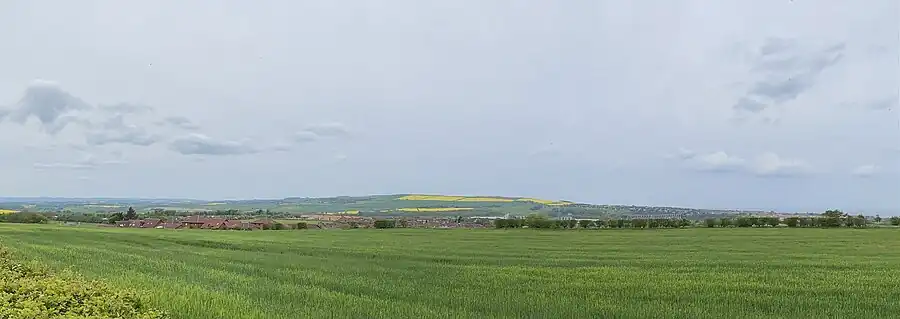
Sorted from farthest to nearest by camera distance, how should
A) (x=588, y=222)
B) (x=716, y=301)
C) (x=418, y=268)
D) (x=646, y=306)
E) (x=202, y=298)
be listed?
(x=588, y=222)
(x=418, y=268)
(x=716, y=301)
(x=646, y=306)
(x=202, y=298)

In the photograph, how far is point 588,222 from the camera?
63.2 m

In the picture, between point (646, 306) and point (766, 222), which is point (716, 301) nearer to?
point (646, 306)

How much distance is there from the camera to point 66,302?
323 inches

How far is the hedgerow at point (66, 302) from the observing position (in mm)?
7285

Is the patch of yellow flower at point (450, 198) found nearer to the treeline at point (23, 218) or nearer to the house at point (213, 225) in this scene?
the house at point (213, 225)

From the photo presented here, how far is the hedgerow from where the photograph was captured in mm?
7285

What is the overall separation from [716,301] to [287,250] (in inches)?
741

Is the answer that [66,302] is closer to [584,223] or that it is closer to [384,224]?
[384,224]

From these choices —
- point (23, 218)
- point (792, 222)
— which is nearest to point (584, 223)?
point (792, 222)

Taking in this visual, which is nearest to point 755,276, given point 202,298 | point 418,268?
point 418,268

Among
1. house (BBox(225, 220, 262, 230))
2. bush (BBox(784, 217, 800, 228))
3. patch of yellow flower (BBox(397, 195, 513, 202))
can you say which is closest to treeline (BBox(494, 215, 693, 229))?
bush (BBox(784, 217, 800, 228))

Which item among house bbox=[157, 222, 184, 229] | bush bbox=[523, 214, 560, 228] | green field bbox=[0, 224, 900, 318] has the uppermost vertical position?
bush bbox=[523, 214, 560, 228]

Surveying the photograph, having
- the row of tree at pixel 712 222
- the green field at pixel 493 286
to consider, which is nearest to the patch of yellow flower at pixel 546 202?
the row of tree at pixel 712 222

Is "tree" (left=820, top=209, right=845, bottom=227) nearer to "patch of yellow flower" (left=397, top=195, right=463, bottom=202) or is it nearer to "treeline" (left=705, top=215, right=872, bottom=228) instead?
"treeline" (left=705, top=215, right=872, bottom=228)
